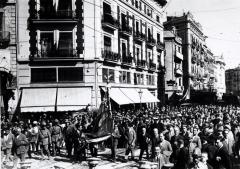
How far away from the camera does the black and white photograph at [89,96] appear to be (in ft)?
43.8

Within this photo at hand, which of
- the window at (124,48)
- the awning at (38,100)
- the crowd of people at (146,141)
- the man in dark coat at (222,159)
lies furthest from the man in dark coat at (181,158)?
the window at (124,48)

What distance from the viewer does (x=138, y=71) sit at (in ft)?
122

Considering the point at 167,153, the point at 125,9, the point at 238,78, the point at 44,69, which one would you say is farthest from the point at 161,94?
the point at 238,78

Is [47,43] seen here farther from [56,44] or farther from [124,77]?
[124,77]

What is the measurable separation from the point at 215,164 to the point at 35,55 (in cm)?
2114

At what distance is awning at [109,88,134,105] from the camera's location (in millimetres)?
28938

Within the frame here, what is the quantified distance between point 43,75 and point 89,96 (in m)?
4.34

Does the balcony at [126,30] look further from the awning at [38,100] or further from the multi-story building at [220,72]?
the multi-story building at [220,72]

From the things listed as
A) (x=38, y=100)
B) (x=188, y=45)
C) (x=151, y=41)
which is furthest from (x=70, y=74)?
(x=188, y=45)

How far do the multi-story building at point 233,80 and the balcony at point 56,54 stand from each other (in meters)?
105

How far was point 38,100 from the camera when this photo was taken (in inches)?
1026

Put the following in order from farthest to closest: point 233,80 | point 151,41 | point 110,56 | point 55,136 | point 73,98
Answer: point 233,80 < point 151,41 < point 110,56 < point 73,98 < point 55,136

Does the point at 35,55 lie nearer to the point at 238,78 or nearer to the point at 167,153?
the point at 167,153

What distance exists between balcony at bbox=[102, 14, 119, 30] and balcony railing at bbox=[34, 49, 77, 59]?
4.23 meters
